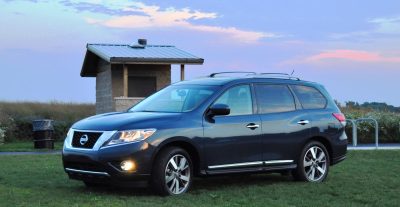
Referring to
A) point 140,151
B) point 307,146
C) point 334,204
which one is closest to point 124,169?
point 140,151

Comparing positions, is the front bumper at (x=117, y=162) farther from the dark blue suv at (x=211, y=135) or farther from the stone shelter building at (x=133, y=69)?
the stone shelter building at (x=133, y=69)

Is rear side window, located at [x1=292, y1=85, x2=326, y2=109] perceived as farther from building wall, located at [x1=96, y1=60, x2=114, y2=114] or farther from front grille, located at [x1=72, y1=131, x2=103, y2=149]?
building wall, located at [x1=96, y1=60, x2=114, y2=114]

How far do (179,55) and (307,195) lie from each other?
16.7m

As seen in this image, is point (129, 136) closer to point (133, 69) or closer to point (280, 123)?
point (280, 123)

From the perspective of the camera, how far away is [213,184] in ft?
34.8

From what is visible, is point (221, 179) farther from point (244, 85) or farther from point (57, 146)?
point (57, 146)

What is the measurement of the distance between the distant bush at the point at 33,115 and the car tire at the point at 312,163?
15.9 metres

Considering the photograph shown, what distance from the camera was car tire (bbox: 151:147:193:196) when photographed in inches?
348

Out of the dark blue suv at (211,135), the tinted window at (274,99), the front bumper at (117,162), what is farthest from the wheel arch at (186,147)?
the tinted window at (274,99)

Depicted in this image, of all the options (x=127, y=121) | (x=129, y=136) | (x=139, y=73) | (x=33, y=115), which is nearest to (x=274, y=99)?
(x=127, y=121)

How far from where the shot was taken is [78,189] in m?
9.74

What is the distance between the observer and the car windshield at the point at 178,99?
974 centimetres

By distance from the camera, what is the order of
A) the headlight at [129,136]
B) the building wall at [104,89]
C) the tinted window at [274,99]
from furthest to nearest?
the building wall at [104,89] → the tinted window at [274,99] → the headlight at [129,136]

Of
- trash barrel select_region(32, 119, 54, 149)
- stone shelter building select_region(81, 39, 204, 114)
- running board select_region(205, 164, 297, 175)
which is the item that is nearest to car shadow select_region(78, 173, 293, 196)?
running board select_region(205, 164, 297, 175)
